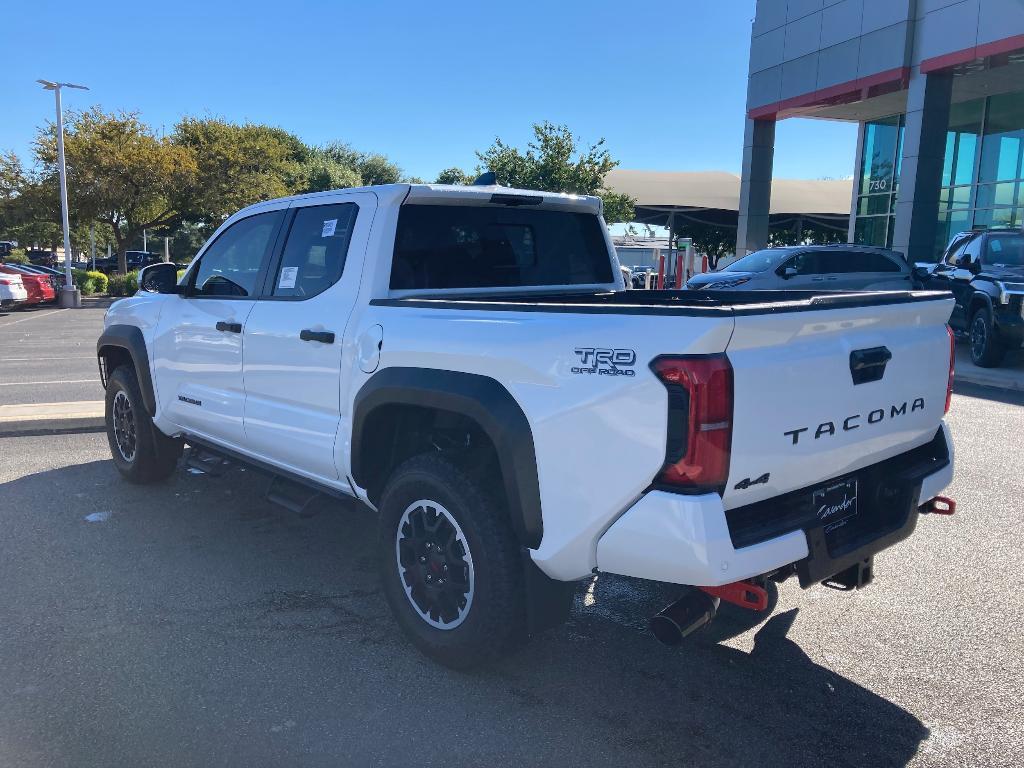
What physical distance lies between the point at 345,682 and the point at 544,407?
1.44 meters

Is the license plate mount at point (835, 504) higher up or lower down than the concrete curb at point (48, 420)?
higher up

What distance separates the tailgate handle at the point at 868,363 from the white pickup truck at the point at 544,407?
0.02 m

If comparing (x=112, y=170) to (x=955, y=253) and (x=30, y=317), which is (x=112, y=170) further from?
(x=955, y=253)

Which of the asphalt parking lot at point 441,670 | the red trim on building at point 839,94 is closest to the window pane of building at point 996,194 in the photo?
the red trim on building at point 839,94

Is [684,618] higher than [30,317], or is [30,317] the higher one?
[684,618]

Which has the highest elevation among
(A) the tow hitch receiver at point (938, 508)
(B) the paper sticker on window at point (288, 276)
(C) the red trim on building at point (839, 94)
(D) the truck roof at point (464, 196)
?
(C) the red trim on building at point (839, 94)

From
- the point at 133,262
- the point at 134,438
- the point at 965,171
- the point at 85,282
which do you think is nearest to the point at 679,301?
the point at 134,438

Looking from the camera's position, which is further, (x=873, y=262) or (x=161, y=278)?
(x=873, y=262)

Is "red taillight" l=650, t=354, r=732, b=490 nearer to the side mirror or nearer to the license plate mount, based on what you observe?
the license plate mount

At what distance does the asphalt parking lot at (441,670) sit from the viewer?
114 inches

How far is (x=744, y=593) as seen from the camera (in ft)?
9.31

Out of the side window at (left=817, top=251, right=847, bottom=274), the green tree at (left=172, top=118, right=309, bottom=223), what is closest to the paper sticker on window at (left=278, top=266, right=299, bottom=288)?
the side window at (left=817, top=251, right=847, bottom=274)

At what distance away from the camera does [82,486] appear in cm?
602

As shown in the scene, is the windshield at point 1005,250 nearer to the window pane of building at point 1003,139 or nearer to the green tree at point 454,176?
the window pane of building at point 1003,139
